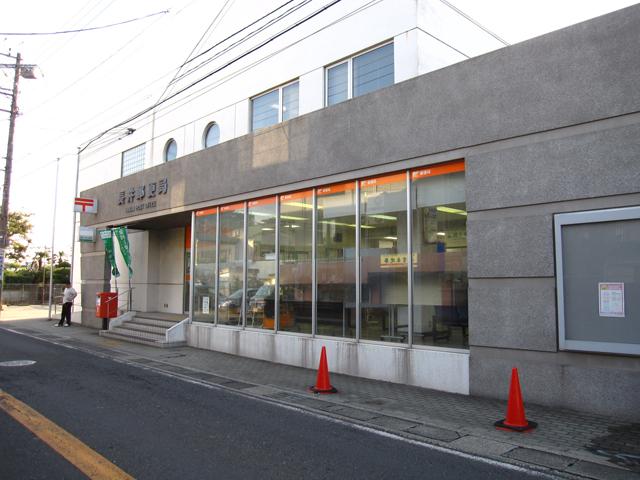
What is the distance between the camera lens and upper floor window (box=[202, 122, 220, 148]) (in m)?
15.8

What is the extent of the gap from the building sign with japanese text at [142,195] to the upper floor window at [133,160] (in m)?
1.84

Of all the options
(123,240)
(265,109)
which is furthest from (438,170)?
(123,240)

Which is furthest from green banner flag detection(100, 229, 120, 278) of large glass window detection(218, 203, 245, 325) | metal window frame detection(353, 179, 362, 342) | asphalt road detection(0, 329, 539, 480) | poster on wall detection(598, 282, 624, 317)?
poster on wall detection(598, 282, 624, 317)

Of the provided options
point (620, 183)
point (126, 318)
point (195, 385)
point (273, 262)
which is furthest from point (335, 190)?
point (126, 318)

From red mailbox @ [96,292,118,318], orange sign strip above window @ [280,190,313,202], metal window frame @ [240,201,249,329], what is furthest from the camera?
red mailbox @ [96,292,118,318]

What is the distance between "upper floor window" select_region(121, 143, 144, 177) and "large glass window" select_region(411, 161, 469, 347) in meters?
13.6

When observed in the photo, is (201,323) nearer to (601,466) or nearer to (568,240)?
(568,240)

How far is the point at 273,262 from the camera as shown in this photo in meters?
12.2

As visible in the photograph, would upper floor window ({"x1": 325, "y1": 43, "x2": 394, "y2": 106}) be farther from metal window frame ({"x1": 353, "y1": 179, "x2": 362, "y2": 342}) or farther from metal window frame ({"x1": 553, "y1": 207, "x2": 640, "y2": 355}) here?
metal window frame ({"x1": 553, "y1": 207, "x2": 640, "y2": 355})

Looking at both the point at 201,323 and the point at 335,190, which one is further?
the point at 201,323

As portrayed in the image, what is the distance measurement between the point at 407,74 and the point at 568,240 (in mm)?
4960

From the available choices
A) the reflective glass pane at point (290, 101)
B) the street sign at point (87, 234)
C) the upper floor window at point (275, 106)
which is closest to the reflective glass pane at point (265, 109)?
the upper floor window at point (275, 106)

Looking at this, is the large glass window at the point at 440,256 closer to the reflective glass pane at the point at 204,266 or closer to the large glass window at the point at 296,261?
the large glass window at the point at 296,261

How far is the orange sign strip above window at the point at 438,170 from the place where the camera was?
344 inches
